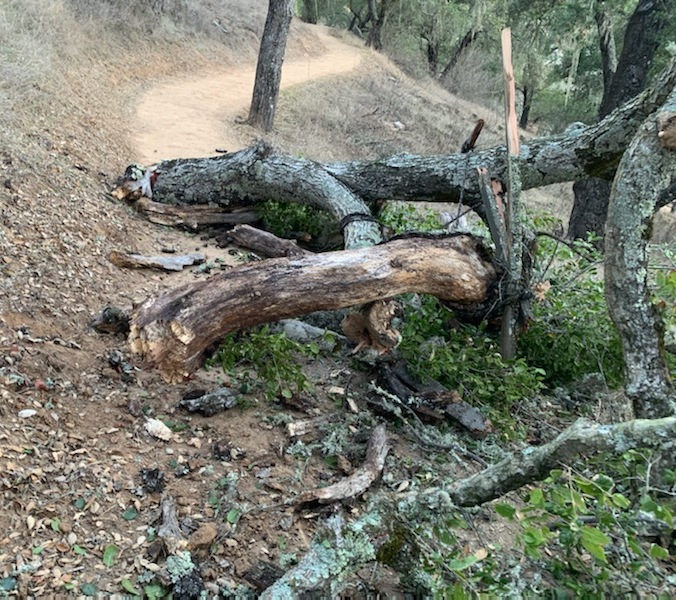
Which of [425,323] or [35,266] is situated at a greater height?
[425,323]

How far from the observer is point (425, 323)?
4504mm

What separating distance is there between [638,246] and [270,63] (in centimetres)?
1045

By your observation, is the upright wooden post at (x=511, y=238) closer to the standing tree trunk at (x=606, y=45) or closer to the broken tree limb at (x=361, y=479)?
the broken tree limb at (x=361, y=479)

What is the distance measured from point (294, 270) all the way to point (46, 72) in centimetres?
780

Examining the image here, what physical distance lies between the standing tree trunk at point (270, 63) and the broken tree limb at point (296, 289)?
367 inches

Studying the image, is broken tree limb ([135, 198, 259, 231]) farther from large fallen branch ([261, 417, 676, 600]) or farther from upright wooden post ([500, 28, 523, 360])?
large fallen branch ([261, 417, 676, 600])

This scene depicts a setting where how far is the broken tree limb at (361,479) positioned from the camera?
305 centimetres

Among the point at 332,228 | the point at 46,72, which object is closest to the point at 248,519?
the point at 332,228

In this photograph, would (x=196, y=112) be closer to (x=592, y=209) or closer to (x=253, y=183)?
(x=253, y=183)

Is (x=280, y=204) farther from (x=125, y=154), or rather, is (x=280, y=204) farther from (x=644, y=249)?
(x=644, y=249)

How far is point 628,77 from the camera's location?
31.4 feet

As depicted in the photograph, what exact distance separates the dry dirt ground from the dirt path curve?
2998 mm

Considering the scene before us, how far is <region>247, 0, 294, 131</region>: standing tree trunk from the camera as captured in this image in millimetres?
12070

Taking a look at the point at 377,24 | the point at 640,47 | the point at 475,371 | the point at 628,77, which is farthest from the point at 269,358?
the point at 377,24
